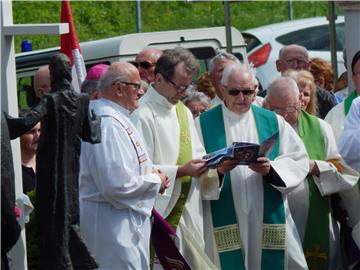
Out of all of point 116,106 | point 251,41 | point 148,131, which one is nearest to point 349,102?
point 148,131

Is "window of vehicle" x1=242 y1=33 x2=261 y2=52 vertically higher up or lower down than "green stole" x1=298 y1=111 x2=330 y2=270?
higher up

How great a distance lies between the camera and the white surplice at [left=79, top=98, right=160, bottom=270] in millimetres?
5934

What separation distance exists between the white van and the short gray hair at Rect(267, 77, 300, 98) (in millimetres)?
3562

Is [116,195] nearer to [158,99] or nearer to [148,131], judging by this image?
[148,131]

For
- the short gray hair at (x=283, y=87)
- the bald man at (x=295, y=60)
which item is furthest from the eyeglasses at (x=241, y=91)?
the bald man at (x=295, y=60)

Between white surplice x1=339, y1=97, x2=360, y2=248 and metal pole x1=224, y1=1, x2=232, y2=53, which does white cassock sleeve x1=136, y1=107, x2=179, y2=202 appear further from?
metal pole x1=224, y1=1, x2=232, y2=53

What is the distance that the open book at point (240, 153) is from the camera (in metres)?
6.68

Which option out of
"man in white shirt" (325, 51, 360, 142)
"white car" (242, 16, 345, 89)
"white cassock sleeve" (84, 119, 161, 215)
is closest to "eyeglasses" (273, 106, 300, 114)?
"man in white shirt" (325, 51, 360, 142)

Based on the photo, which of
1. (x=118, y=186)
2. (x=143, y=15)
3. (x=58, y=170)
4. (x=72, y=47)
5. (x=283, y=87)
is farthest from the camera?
(x=143, y=15)

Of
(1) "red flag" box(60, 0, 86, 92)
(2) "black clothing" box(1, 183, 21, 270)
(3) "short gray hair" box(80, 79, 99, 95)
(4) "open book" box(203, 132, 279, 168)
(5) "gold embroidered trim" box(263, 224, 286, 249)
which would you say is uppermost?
(1) "red flag" box(60, 0, 86, 92)

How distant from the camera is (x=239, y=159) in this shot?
679cm

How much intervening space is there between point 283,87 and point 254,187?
77 centimetres

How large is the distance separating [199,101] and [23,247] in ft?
12.5

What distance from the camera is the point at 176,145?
7074 mm
